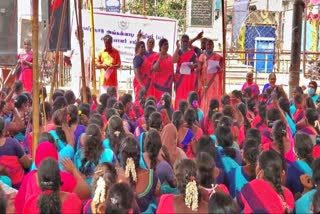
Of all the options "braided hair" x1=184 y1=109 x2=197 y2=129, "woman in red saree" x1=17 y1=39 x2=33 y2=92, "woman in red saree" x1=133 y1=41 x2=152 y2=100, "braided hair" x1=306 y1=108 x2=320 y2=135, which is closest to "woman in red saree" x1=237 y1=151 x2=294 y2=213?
"braided hair" x1=184 y1=109 x2=197 y2=129

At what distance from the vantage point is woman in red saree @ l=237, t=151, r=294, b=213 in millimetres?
4020

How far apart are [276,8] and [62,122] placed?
70.6 feet

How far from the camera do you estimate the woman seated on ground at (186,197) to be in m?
3.86

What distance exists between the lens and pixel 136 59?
37.8 feet

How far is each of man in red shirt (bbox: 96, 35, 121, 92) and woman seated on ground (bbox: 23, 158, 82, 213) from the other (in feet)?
25.1

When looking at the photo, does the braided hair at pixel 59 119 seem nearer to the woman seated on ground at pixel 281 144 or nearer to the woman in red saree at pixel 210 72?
the woman seated on ground at pixel 281 144

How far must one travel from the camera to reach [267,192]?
13.3 ft

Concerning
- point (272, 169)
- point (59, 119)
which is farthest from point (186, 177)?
point (59, 119)

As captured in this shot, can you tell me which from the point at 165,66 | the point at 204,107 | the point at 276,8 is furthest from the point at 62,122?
the point at 276,8

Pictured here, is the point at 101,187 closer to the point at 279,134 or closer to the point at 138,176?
the point at 138,176

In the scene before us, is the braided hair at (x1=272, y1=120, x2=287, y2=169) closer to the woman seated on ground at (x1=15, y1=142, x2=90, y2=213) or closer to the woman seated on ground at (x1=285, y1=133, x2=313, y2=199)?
the woman seated on ground at (x1=285, y1=133, x2=313, y2=199)

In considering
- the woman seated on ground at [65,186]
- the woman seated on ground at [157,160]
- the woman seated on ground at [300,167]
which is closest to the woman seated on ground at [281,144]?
the woman seated on ground at [300,167]

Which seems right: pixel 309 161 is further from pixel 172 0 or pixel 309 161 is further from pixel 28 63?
pixel 172 0

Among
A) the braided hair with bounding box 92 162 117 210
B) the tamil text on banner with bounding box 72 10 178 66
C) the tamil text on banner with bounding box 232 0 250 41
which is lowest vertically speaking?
the braided hair with bounding box 92 162 117 210
